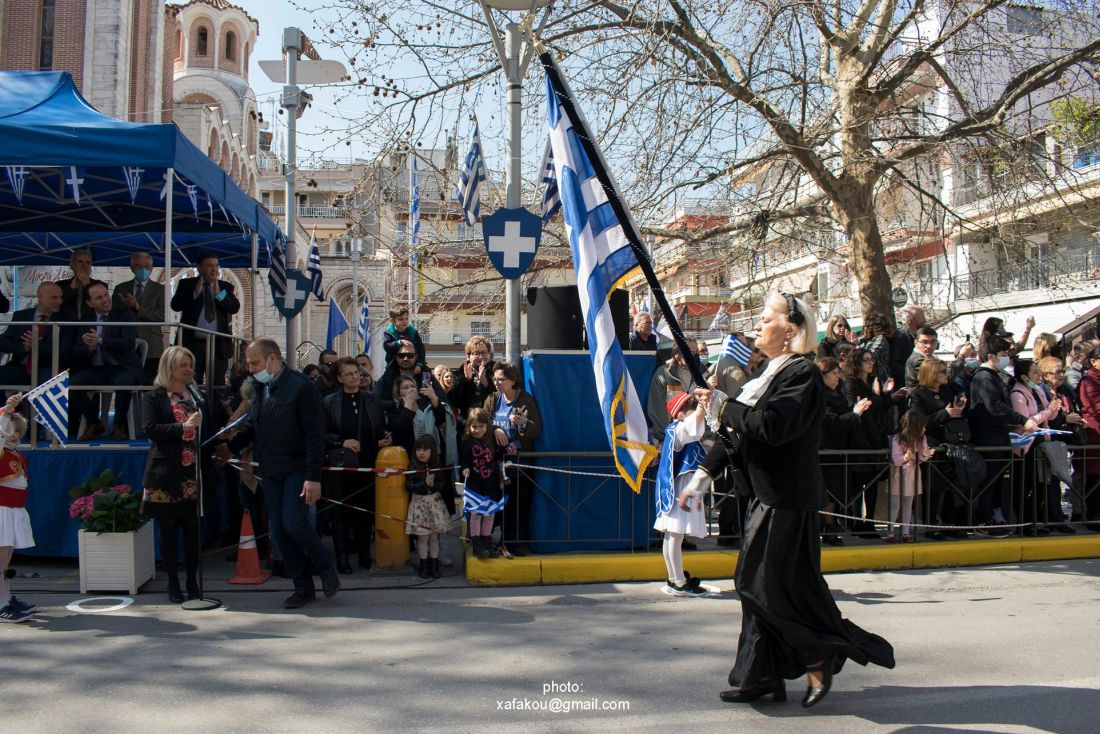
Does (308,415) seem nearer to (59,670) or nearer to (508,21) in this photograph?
(59,670)

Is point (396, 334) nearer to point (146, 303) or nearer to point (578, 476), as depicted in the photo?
point (146, 303)

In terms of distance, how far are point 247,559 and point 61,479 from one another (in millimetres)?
1942

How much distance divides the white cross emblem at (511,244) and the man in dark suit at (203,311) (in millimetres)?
3373

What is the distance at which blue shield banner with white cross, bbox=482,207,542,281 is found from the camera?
8.60m

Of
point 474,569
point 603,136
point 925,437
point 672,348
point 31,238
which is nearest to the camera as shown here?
point 474,569

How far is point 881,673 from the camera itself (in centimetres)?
529

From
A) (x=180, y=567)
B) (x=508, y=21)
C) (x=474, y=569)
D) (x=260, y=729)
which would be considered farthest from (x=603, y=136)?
(x=260, y=729)

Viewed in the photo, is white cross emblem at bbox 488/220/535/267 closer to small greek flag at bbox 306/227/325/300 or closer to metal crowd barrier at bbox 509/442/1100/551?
metal crowd barrier at bbox 509/442/1100/551

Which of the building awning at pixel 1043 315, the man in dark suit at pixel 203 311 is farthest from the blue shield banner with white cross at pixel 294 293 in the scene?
the building awning at pixel 1043 315

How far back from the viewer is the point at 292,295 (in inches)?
528

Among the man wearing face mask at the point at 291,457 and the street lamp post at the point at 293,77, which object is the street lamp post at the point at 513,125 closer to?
the man wearing face mask at the point at 291,457

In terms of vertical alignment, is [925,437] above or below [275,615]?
above

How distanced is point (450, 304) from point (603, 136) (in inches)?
160

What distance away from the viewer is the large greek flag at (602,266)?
619cm
